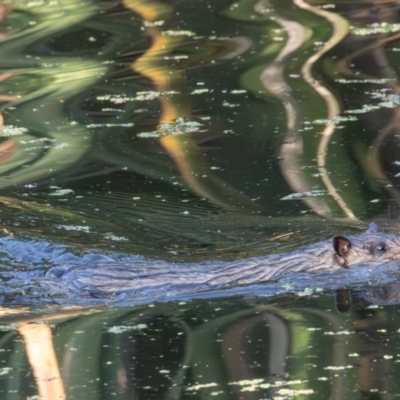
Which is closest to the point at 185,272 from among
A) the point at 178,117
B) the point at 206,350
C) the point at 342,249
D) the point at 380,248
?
the point at 342,249

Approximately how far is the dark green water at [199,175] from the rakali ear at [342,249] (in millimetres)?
471

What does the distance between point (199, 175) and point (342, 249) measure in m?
2.21

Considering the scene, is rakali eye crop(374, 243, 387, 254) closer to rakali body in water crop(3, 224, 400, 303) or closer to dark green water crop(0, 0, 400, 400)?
rakali body in water crop(3, 224, 400, 303)

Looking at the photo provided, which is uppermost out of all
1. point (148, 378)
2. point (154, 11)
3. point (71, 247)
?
point (154, 11)

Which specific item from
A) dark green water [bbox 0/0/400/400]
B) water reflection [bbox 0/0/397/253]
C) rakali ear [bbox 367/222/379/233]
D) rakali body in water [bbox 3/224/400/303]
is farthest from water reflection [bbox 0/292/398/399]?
water reflection [bbox 0/0/397/253]

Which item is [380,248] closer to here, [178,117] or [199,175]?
[199,175]

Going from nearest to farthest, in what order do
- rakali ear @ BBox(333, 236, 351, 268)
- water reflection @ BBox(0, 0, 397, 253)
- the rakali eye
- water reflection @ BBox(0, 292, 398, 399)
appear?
water reflection @ BBox(0, 292, 398, 399) → rakali ear @ BBox(333, 236, 351, 268) → the rakali eye → water reflection @ BBox(0, 0, 397, 253)

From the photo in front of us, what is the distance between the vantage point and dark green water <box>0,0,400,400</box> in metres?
5.77

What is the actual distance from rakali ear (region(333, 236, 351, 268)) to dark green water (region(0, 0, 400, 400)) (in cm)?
47

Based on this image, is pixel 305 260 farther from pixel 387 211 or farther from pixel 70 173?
pixel 70 173

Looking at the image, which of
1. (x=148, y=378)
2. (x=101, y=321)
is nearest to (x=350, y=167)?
(x=101, y=321)

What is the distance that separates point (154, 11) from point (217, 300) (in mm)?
7857

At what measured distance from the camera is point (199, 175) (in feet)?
30.9

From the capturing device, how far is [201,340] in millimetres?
6152
